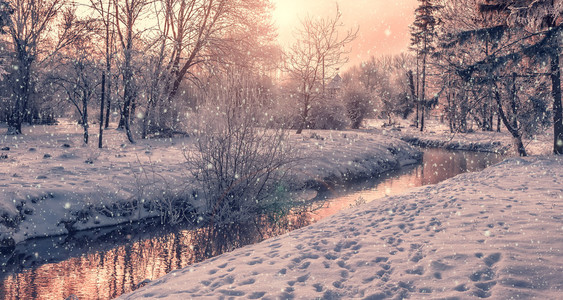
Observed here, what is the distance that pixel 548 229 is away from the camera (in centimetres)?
629

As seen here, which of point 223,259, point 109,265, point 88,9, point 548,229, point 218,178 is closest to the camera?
point 548,229

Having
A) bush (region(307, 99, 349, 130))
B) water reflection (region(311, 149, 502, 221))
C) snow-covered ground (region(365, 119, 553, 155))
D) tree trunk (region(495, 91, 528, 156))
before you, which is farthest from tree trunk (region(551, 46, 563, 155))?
bush (region(307, 99, 349, 130))

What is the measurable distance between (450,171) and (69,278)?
17.4 m

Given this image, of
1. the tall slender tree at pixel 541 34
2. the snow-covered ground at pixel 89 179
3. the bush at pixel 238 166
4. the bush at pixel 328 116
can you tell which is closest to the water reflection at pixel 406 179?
the snow-covered ground at pixel 89 179

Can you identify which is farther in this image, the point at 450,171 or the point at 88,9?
the point at 88,9

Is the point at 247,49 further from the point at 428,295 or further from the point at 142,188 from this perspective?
the point at 428,295

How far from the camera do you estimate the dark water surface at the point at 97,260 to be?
23.1 feet

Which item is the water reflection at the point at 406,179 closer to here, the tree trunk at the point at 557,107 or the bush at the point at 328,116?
the tree trunk at the point at 557,107

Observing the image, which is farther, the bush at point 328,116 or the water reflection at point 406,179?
the bush at point 328,116

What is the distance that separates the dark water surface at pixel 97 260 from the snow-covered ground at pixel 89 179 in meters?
0.51

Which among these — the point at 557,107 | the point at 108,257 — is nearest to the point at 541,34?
the point at 557,107

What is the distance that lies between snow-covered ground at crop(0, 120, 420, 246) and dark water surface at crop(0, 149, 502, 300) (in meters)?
0.51

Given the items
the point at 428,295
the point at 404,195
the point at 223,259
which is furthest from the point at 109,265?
the point at 404,195

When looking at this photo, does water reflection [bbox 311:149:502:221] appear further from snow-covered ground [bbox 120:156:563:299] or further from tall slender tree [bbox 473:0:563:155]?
tall slender tree [bbox 473:0:563:155]
